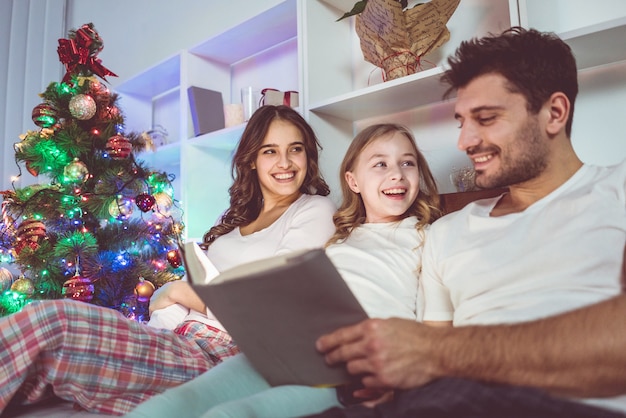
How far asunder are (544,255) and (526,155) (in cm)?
19

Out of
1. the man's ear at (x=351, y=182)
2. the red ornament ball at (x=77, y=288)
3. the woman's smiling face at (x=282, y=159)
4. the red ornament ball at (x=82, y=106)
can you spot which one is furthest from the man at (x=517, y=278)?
the red ornament ball at (x=82, y=106)

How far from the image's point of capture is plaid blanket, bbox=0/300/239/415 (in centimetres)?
84

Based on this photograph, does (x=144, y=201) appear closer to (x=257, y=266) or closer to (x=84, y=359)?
(x=84, y=359)

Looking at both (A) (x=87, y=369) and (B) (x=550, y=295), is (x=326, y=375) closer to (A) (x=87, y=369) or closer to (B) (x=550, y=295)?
(B) (x=550, y=295)

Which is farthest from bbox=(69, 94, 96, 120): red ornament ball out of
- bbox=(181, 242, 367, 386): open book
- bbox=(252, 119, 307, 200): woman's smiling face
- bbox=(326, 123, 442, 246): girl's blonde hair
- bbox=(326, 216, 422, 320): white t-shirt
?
bbox=(181, 242, 367, 386): open book

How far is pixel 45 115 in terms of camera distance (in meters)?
1.98

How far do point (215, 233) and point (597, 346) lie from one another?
117cm

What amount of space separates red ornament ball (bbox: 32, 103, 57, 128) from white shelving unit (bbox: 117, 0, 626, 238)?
532 millimetres

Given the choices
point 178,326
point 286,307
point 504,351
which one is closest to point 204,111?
point 178,326

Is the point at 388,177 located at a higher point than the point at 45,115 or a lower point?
lower

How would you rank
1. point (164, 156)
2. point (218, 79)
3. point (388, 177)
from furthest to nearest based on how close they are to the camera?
point (164, 156)
point (218, 79)
point (388, 177)

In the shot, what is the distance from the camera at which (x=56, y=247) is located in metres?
1.92

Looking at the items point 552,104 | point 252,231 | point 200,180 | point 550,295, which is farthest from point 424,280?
point 200,180

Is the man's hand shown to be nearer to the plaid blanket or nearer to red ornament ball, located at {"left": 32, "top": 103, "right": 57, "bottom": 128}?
the plaid blanket
